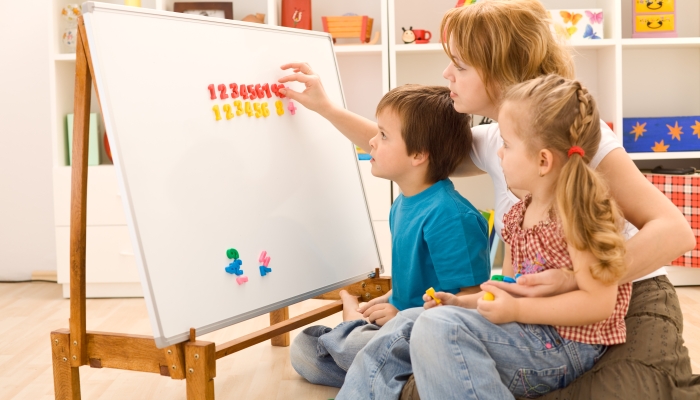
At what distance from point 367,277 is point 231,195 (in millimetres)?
527

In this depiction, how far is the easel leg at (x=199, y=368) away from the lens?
1.36m

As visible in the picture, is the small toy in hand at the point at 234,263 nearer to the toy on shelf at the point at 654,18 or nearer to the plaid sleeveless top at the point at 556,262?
the plaid sleeveless top at the point at 556,262

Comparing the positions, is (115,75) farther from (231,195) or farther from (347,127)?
(347,127)

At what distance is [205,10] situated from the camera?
308 centimetres

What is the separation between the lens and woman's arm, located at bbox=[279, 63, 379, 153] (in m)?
1.72

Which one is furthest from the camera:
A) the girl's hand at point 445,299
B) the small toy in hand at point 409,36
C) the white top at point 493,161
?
the small toy in hand at point 409,36

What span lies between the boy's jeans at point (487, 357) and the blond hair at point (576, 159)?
159mm

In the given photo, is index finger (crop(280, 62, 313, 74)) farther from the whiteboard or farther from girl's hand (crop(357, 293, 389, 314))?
girl's hand (crop(357, 293, 389, 314))

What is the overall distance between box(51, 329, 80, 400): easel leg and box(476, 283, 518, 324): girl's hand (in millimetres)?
838

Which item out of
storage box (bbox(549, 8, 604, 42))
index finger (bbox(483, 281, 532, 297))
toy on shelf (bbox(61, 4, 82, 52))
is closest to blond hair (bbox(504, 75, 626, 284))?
index finger (bbox(483, 281, 532, 297))

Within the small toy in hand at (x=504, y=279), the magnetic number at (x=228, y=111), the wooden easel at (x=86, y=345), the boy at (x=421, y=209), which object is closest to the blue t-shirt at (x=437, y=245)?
the boy at (x=421, y=209)

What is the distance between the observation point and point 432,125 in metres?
1.63

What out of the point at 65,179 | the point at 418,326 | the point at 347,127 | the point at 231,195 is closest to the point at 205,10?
the point at 65,179

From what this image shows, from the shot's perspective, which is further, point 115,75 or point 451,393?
point 115,75
